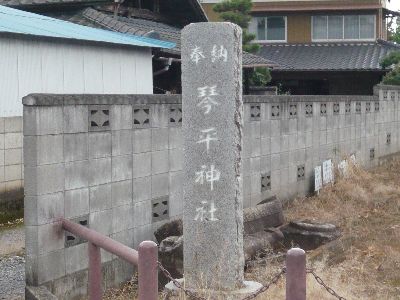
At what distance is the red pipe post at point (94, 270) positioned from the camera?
5.59 meters

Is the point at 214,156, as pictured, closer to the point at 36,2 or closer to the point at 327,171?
the point at 327,171

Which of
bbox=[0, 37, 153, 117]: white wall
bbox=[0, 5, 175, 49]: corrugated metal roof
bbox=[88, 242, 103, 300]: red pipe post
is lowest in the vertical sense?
bbox=[88, 242, 103, 300]: red pipe post

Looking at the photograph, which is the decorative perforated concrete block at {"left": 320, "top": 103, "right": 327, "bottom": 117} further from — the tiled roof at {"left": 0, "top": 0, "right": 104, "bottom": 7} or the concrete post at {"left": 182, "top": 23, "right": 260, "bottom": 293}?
the concrete post at {"left": 182, "top": 23, "right": 260, "bottom": 293}

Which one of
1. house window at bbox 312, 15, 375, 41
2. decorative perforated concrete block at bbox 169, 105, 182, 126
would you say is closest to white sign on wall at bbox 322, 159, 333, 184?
decorative perforated concrete block at bbox 169, 105, 182, 126

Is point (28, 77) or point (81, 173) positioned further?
point (28, 77)

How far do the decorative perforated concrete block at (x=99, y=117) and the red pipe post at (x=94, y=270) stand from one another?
1.56 metres

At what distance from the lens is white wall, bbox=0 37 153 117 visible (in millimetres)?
9789

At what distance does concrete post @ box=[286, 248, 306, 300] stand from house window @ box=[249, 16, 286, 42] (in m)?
23.9

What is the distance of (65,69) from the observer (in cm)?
1077

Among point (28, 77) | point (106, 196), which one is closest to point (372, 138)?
point (28, 77)

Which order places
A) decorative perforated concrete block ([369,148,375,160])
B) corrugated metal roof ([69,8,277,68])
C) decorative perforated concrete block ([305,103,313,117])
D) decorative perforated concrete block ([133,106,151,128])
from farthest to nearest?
decorative perforated concrete block ([369,148,375,160]) → corrugated metal roof ([69,8,277,68]) → decorative perforated concrete block ([305,103,313,117]) → decorative perforated concrete block ([133,106,151,128])

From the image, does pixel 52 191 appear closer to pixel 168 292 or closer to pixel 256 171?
pixel 168 292

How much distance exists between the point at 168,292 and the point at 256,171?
503cm

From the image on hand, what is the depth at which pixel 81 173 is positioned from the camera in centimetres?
652
